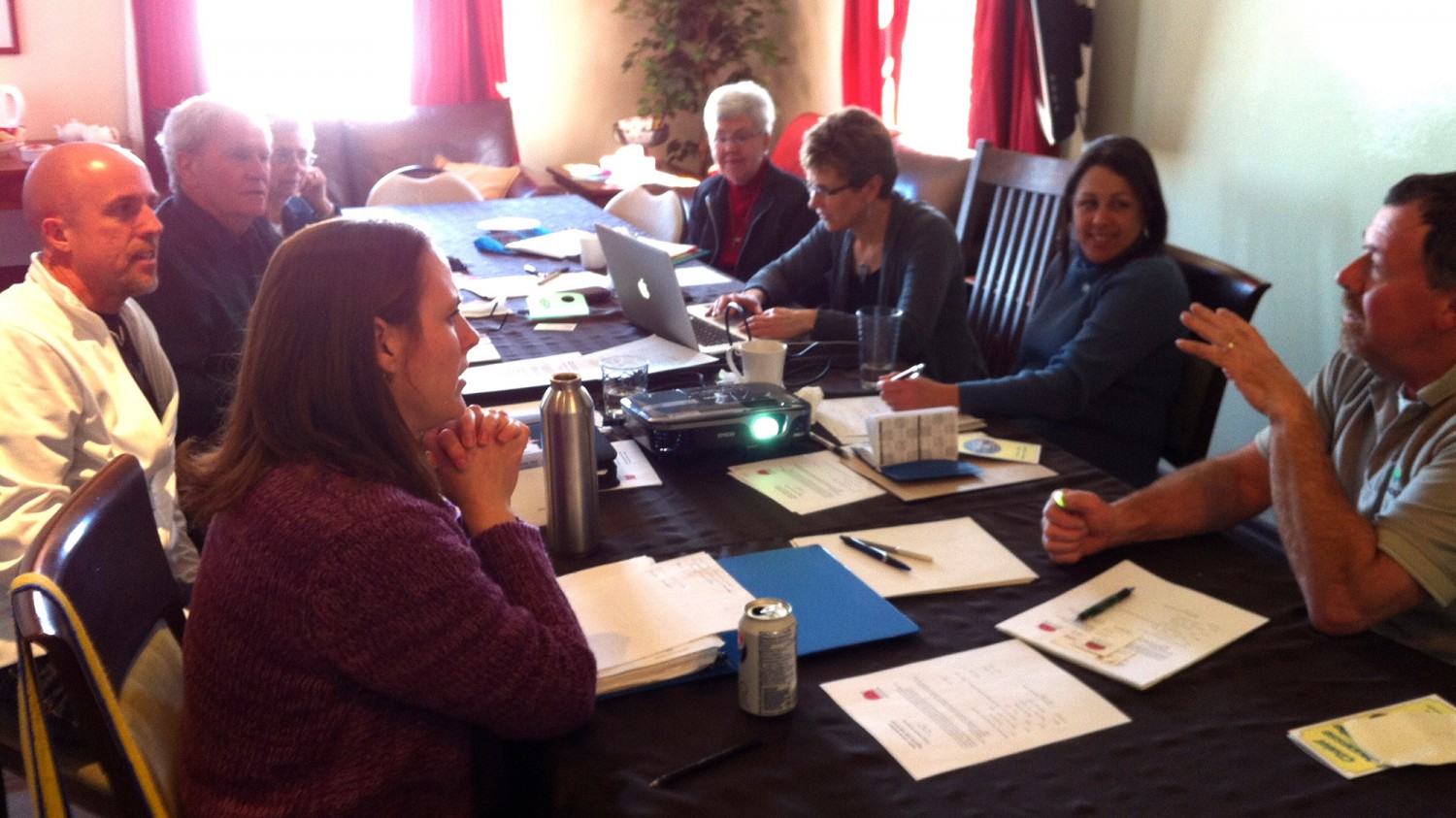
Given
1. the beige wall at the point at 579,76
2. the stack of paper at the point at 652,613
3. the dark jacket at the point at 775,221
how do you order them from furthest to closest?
the beige wall at the point at 579,76 < the dark jacket at the point at 775,221 < the stack of paper at the point at 652,613

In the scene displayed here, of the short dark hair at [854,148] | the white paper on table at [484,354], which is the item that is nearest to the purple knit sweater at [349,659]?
the white paper on table at [484,354]

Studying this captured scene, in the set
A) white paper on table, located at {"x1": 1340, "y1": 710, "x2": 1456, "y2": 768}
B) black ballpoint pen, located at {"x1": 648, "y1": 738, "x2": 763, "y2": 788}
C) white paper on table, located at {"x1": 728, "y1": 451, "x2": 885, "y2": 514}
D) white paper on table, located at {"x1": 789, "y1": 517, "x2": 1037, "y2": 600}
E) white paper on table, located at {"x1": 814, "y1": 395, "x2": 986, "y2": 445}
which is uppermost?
white paper on table, located at {"x1": 814, "y1": 395, "x2": 986, "y2": 445}

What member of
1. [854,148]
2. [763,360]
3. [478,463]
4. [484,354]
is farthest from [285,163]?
[478,463]

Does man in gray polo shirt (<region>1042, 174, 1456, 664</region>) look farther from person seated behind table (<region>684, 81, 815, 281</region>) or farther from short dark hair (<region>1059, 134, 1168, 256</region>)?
person seated behind table (<region>684, 81, 815, 281</region>)

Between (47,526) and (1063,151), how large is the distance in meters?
3.41

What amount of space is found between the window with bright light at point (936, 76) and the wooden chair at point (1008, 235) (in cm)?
125

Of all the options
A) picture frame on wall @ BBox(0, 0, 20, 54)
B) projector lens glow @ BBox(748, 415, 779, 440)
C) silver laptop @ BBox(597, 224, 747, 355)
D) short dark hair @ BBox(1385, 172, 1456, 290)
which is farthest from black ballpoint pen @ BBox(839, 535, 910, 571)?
picture frame on wall @ BBox(0, 0, 20, 54)

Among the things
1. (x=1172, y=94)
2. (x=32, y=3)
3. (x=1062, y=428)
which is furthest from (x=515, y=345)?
(x=32, y=3)

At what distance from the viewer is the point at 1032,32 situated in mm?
3742

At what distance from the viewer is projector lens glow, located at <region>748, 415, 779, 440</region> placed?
1.78 m

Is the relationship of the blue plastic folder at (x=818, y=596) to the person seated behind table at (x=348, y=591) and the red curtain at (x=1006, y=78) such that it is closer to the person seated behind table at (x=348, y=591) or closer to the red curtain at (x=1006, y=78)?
the person seated behind table at (x=348, y=591)

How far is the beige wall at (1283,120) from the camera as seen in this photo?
267cm

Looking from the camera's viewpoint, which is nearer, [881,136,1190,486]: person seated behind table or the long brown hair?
the long brown hair

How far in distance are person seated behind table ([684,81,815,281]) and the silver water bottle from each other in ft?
6.55
